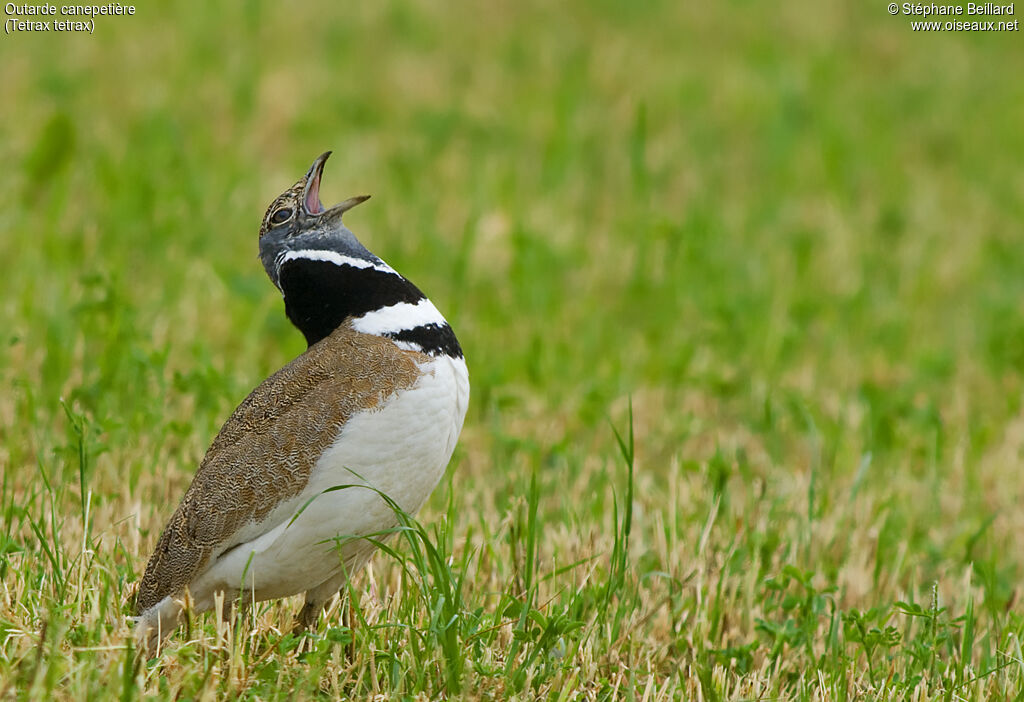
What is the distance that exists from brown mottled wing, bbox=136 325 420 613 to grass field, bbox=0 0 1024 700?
26 centimetres

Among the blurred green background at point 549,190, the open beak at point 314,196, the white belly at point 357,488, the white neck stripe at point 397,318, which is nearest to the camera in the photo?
the white belly at point 357,488

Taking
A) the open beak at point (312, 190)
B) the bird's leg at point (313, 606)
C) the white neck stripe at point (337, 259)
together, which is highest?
the open beak at point (312, 190)

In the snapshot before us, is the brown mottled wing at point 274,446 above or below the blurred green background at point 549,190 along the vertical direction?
below

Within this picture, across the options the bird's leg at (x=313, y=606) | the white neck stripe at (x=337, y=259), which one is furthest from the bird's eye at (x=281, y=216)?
the bird's leg at (x=313, y=606)

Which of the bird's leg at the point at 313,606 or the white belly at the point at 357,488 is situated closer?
the white belly at the point at 357,488

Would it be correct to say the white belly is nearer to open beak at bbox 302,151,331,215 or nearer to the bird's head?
the bird's head

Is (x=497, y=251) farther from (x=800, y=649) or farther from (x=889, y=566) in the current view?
(x=800, y=649)

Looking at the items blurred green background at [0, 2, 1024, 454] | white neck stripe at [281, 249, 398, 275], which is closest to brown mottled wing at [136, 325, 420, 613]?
white neck stripe at [281, 249, 398, 275]

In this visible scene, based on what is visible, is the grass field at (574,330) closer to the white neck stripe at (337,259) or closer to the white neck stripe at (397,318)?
the white neck stripe at (397,318)

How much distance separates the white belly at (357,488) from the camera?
358cm

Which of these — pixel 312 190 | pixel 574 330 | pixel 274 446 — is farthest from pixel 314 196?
pixel 574 330

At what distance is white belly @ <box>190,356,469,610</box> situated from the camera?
141 inches

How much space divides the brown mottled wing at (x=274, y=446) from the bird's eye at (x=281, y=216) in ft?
1.45

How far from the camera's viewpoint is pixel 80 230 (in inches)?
298
